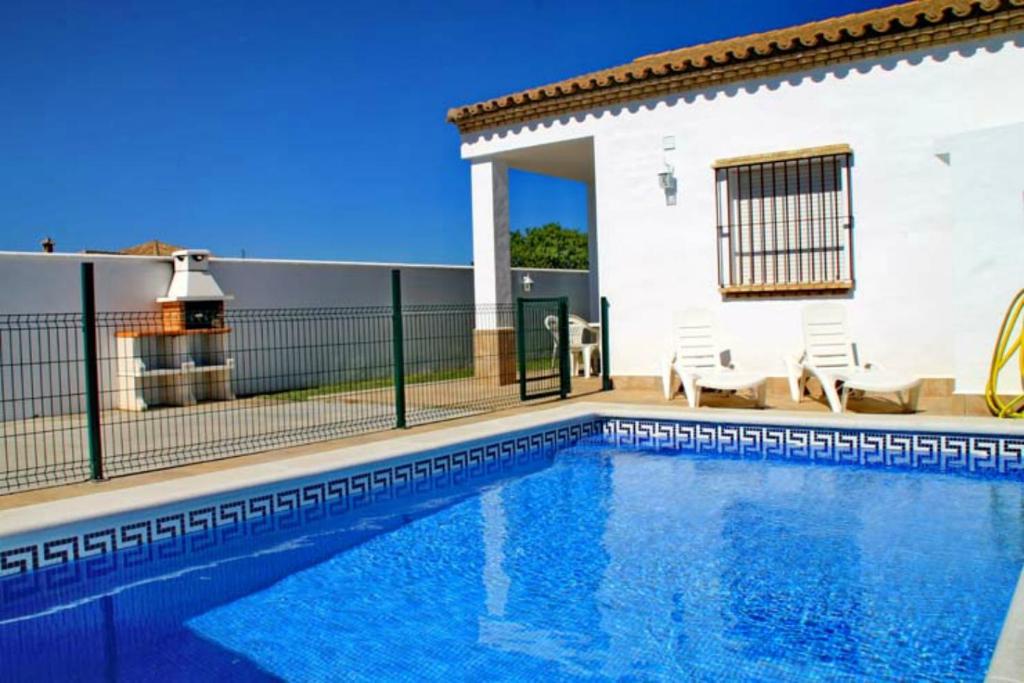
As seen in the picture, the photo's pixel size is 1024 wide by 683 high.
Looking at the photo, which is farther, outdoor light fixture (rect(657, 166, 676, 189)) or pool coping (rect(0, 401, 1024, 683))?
outdoor light fixture (rect(657, 166, 676, 189))

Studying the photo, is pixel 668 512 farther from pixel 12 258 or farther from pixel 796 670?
pixel 12 258

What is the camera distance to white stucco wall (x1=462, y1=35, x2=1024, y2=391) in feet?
30.3

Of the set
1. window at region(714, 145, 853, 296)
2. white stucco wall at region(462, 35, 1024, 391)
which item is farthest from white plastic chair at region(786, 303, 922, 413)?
window at region(714, 145, 853, 296)

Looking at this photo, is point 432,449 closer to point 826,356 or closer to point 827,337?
point 826,356

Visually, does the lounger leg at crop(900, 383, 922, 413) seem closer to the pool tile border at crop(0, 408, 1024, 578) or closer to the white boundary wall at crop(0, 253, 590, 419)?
the pool tile border at crop(0, 408, 1024, 578)

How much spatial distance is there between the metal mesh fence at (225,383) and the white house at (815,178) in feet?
9.24

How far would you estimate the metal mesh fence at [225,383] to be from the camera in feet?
27.6

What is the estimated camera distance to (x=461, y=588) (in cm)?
471

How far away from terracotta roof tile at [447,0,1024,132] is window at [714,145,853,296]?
116cm

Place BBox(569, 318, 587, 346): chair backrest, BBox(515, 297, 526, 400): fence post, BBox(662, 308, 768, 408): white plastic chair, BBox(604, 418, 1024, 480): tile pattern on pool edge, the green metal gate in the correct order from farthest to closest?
1. BBox(569, 318, 587, 346): chair backrest
2. the green metal gate
3. BBox(662, 308, 768, 408): white plastic chair
4. BBox(515, 297, 526, 400): fence post
5. BBox(604, 418, 1024, 480): tile pattern on pool edge

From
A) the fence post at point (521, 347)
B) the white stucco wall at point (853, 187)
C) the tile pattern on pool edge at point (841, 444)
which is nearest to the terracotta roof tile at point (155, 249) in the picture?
the fence post at point (521, 347)

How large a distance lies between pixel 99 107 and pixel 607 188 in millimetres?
17263

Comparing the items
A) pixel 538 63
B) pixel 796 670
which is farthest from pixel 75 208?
pixel 796 670

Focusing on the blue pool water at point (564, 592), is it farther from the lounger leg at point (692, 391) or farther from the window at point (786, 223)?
the window at point (786, 223)
